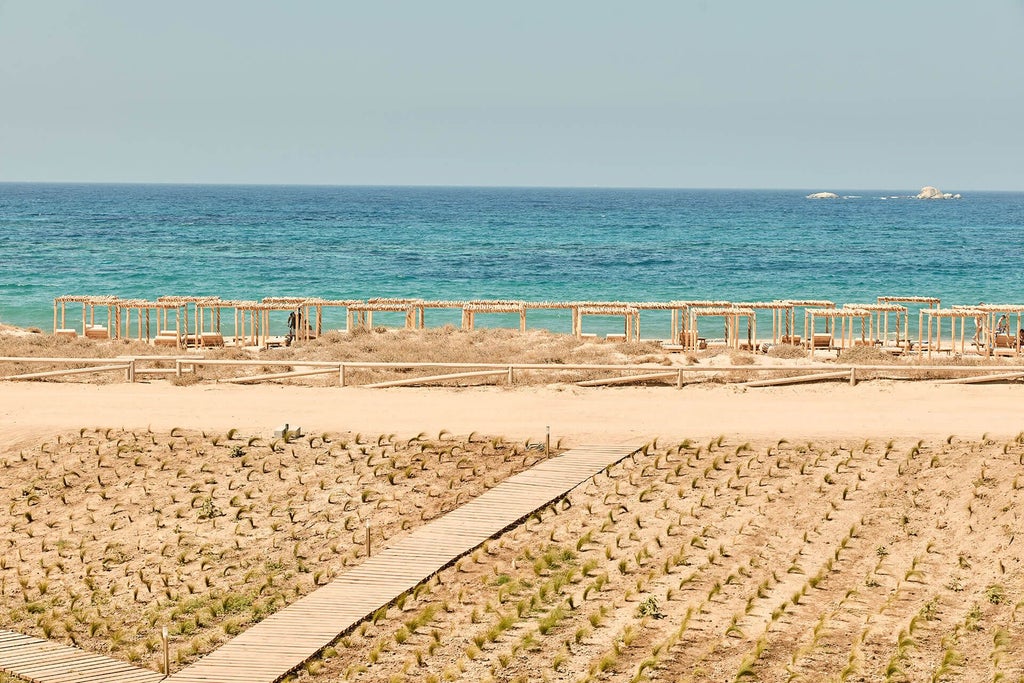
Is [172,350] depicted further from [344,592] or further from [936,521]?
[936,521]

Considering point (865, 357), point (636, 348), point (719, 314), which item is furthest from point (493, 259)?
point (865, 357)

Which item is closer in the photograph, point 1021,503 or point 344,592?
point 344,592

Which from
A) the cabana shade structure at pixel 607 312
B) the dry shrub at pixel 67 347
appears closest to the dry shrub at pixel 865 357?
the cabana shade structure at pixel 607 312

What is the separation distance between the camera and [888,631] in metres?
14.3

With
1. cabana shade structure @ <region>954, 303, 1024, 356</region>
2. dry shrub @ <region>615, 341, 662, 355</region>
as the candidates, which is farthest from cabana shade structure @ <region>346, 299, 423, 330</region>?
cabana shade structure @ <region>954, 303, 1024, 356</region>

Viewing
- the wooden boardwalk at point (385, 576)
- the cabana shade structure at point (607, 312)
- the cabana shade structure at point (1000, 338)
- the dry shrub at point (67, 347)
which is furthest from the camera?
the cabana shade structure at point (607, 312)

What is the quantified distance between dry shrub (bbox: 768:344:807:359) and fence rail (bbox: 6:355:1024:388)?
7.60 m

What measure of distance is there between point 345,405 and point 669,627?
10711 millimetres

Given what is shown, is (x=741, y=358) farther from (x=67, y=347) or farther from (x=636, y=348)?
(x=67, y=347)

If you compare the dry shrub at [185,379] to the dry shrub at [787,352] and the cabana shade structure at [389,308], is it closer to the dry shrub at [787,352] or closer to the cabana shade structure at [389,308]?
the cabana shade structure at [389,308]

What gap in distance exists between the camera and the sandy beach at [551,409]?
21438 mm

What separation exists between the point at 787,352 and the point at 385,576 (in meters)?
21.9

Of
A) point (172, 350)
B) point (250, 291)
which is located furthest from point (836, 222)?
point (172, 350)

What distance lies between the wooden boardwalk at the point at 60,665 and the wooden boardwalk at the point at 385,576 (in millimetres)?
619
